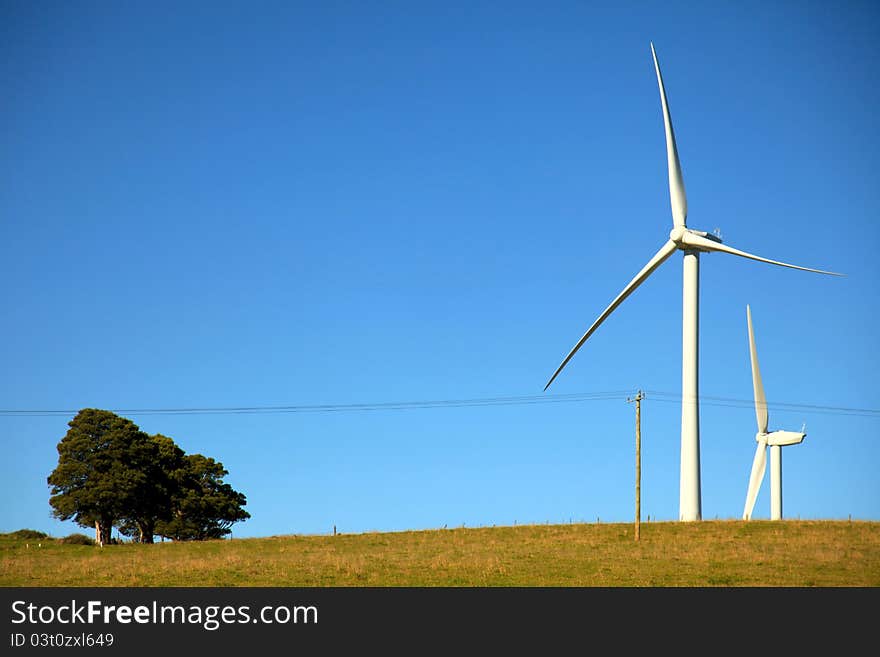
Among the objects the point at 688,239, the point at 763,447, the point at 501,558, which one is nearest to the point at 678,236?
the point at 688,239

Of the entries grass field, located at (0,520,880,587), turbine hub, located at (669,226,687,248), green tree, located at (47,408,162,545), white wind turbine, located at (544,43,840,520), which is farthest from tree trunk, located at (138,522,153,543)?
turbine hub, located at (669,226,687,248)

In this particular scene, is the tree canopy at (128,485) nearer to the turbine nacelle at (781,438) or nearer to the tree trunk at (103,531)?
the tree trunk at (103,531)

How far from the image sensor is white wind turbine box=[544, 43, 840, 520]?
7825 centimetres

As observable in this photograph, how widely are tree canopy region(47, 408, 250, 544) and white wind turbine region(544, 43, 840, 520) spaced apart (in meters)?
32.7

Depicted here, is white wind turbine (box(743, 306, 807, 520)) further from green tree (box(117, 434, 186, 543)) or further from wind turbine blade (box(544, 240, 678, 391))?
green tree (box(117, 434, 186, 543))

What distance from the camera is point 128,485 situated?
81.2m

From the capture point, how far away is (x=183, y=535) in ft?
299

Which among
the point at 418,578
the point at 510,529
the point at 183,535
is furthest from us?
the point at 183,535

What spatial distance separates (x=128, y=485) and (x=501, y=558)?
34803 mm

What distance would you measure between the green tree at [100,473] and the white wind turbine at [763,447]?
162ft
